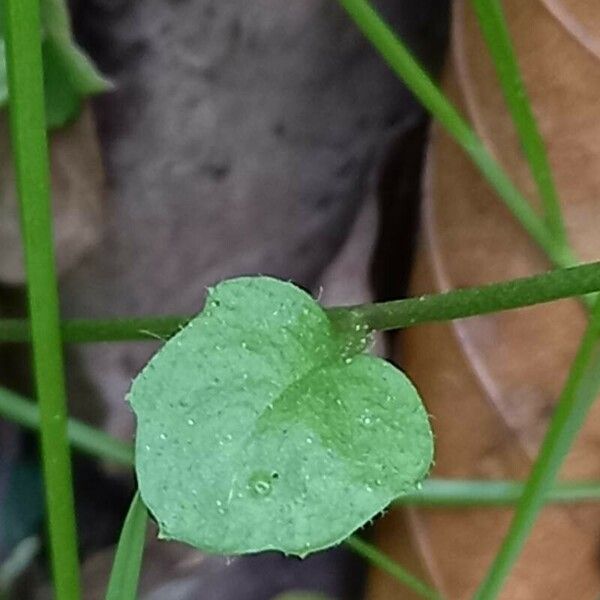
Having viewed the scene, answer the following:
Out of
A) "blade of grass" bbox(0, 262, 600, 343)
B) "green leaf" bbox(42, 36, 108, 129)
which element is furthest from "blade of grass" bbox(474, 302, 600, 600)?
"green leaf" bbox(42, 36, 108, 129)

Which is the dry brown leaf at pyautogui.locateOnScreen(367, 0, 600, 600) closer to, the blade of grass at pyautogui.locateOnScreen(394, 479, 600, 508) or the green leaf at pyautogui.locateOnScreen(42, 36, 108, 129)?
the blade of grass at pyautogui.locateOnScreen(394, 479, 600, 508)

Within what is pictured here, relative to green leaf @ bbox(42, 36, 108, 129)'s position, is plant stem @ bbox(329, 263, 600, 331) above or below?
below

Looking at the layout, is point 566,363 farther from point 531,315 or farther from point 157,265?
point 157,265

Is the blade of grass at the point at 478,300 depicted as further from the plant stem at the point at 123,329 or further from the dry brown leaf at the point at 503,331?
the dry brown leaf at the point at 503,331

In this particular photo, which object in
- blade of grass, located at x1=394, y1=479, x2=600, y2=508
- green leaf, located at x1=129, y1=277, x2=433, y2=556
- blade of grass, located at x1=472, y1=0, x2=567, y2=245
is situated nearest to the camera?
green leaf, located at x1=129, y1=277, x2=433, y2=556

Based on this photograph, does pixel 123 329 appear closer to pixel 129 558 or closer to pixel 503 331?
pixel 129 558

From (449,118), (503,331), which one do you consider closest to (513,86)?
(449,118)
